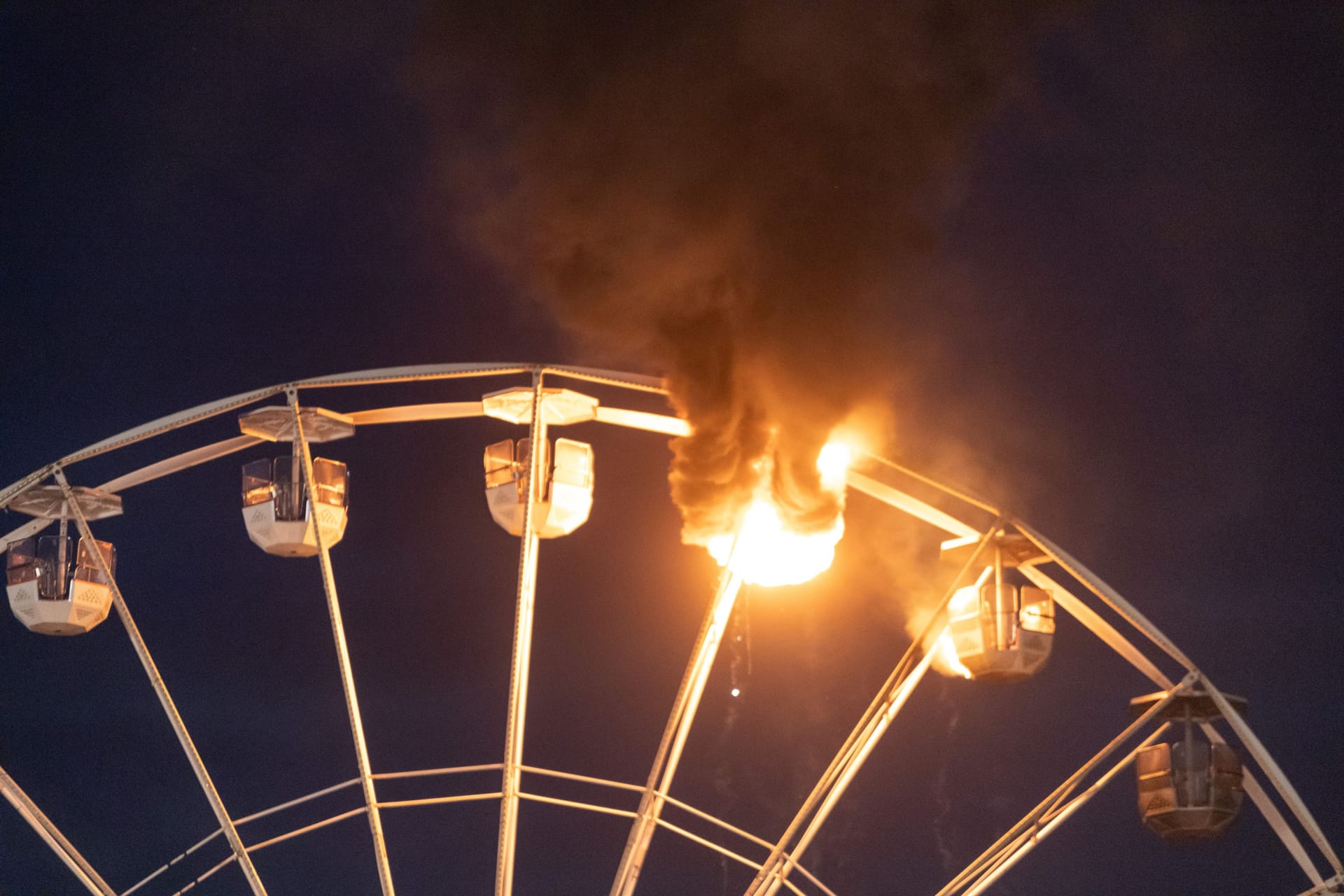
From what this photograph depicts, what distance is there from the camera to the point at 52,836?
21234 millimetres

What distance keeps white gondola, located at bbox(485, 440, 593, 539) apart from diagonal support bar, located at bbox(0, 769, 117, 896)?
316 inches

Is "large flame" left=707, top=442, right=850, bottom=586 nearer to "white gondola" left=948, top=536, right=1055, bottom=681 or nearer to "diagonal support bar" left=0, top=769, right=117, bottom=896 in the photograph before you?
"white gondola" left=948, top=536, right=1055, bottom=681

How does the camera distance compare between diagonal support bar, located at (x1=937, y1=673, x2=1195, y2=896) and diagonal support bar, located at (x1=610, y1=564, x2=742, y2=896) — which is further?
diagonal support bar, located at (x1=937, y1=673, x2=1195, y2=896)

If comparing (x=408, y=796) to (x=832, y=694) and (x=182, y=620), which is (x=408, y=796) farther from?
(x=832, y=694)

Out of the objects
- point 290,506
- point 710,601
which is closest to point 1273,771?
point 710,601

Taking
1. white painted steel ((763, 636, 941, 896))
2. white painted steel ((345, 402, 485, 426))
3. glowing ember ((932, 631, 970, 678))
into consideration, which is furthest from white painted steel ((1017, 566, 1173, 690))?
white painted steel ((345, 402, 485, 426))

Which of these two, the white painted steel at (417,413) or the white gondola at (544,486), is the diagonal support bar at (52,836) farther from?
the white gondola at (544,486)

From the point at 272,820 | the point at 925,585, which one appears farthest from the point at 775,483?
the point at 272,820

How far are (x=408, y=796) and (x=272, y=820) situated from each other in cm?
428

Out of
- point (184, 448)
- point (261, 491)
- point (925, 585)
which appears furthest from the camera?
point (184, 448)

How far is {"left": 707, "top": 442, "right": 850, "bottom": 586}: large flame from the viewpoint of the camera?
A: 19766 mm

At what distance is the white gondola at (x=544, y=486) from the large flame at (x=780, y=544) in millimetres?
2246

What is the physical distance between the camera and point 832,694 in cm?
4394

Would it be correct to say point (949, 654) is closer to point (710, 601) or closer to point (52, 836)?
point (710, 601)
